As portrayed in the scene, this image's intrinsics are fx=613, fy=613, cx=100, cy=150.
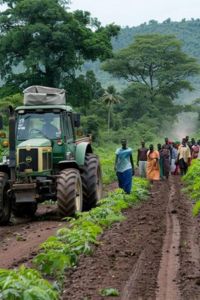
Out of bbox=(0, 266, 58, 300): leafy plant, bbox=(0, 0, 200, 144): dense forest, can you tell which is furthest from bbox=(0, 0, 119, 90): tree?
bbox=(0, 266, 58, 300): leafy plant

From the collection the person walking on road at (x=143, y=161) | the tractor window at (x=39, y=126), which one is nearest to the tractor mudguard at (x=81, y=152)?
the tractor window at (x=39, y=126)

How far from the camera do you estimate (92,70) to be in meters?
54.4

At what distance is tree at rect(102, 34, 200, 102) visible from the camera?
58.4 metres

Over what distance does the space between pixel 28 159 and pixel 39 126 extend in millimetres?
1076

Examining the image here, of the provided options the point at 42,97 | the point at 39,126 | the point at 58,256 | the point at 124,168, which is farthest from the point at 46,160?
the point at 58,256

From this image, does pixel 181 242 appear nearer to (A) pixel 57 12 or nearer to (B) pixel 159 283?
(B) pixel 159 283

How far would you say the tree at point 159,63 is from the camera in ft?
192

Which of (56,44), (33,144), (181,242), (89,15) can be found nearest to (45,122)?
(33,144)

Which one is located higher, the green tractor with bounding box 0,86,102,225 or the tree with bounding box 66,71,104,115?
the tree with bounding box 66,71,104,115

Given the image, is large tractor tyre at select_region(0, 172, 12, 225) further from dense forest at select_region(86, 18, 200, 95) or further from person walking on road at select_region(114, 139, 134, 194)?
dense forest at select_region(86, 18, 200, 95)

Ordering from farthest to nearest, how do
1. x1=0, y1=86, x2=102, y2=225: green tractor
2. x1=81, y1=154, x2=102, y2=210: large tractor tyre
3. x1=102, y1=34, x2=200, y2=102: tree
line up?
x1=102, y1=34, x2=200, y2=102: tree
x1=81, y1=154, x2=102, y2=210: large tractor tyre
x1=0, y1=86, x2=102, y2=225: green tractor

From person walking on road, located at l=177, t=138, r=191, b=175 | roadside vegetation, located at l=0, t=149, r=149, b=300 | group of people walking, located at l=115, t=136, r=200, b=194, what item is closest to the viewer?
Answer: roadside vegetation, located at l=0, t=149, r=149, b=300

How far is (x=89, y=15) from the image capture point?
37.9m

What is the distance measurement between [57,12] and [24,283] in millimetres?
30882
